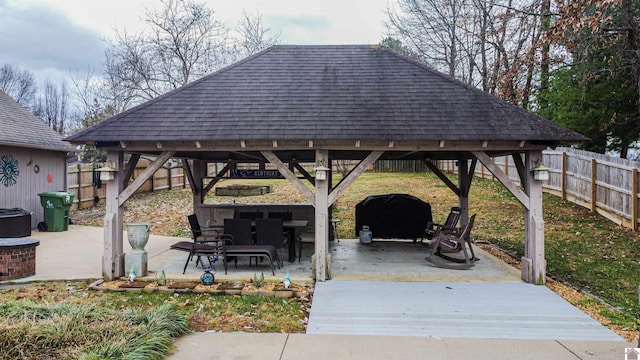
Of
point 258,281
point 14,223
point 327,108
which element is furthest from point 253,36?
point 258,281

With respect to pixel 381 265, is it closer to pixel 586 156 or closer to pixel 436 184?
pixel 586 156

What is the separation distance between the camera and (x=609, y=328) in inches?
191

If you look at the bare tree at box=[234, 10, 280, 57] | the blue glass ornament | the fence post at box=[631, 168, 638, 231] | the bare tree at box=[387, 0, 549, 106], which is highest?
the bare tree at box=[234, 10, 280, 57]

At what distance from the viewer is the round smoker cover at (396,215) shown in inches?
384

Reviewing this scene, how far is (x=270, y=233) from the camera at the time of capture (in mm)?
7543

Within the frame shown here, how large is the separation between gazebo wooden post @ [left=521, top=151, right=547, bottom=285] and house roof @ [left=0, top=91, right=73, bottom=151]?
10530 mm

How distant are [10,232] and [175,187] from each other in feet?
34.0

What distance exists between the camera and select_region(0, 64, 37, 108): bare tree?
36.7 m

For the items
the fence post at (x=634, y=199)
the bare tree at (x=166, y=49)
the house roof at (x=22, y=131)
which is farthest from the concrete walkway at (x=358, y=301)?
the bare tree at (x=166, y=49)

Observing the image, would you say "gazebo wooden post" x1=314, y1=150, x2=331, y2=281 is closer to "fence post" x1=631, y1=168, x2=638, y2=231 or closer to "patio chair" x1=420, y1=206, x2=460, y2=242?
"patio chair" x1=420, y1=206, x2=460, y2=242

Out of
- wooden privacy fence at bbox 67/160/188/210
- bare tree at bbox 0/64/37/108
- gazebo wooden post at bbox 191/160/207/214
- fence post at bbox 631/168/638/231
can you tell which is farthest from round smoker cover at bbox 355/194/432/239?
bare tree at bbox 0/64/37/108

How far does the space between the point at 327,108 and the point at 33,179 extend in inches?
383

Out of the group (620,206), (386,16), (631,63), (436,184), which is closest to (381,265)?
(620,206)

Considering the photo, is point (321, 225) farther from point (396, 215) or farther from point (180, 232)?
point (180, 232)
